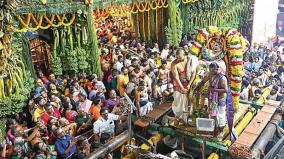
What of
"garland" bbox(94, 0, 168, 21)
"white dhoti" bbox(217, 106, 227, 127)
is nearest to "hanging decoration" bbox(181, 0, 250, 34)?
"garland" bbox(94, 0, 168, 21)

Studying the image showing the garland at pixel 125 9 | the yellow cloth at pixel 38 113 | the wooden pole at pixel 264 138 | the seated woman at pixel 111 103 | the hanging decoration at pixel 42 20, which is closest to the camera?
the wooden pole at pixel 264 138

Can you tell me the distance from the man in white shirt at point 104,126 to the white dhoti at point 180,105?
145 centimetres


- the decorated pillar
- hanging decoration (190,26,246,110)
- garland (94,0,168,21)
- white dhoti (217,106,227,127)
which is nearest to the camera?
white dhoti (217,106,227,127)

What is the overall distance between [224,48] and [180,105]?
1579 millimetres

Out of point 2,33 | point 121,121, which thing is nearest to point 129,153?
point 121,121

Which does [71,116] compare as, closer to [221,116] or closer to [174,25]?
[221,116]

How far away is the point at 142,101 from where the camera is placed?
7.86 metres

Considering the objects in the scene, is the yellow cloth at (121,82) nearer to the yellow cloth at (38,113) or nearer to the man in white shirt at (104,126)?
the man in white shirt at (104,126)

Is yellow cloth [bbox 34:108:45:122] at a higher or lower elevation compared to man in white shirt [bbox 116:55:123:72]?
lower

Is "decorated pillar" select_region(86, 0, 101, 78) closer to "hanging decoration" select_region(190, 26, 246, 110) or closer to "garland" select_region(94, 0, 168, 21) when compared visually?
"garland" select_region(94, 0, 168, 21)

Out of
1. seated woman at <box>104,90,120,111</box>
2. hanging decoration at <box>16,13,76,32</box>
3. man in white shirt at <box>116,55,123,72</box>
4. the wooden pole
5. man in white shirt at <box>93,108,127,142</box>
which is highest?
hanging decoration at <box>16,13,76,32</box>

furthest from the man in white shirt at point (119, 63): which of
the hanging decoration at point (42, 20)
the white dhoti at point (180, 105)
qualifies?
the white dhoti at point (180, 105)

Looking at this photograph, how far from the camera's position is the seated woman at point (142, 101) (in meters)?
7.85

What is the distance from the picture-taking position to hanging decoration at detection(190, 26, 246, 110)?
276 inches
